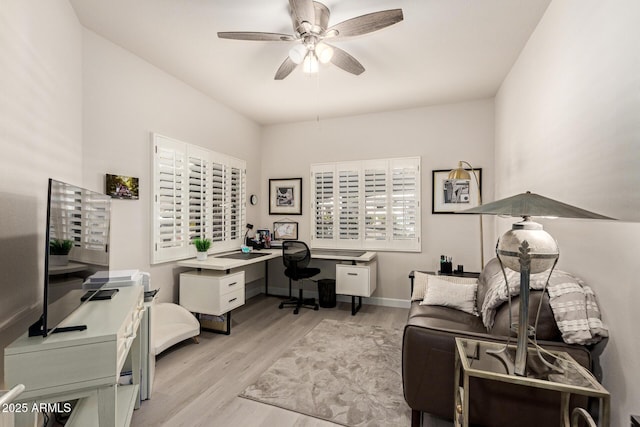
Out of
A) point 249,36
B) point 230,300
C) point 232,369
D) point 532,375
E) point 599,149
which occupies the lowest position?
point 232,369

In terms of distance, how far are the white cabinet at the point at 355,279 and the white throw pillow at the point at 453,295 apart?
3.73 feet

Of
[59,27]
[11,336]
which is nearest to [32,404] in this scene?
[11,336]

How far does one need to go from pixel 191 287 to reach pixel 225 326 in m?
0.57

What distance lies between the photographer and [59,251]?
4.41ft

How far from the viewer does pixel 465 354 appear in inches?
58.1

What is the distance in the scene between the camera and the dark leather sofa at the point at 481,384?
4.71 ft

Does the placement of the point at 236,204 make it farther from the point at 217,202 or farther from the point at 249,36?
the point at 249,36

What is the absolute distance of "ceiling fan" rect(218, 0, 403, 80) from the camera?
1.93 meters

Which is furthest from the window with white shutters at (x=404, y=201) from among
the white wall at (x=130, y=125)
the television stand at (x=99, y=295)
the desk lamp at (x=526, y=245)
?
the television stand at (x=99, y=295)

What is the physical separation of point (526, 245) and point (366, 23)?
168cm

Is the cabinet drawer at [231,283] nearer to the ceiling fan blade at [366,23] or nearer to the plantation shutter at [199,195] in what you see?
the plantation shutter at [199,195]

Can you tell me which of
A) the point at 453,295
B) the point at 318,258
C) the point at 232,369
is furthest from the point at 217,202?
the point at 453,295

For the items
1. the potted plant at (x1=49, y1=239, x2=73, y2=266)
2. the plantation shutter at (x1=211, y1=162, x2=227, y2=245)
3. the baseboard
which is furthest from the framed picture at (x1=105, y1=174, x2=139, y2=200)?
the baseboard

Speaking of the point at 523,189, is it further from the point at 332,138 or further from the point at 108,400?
the point at 108,400
